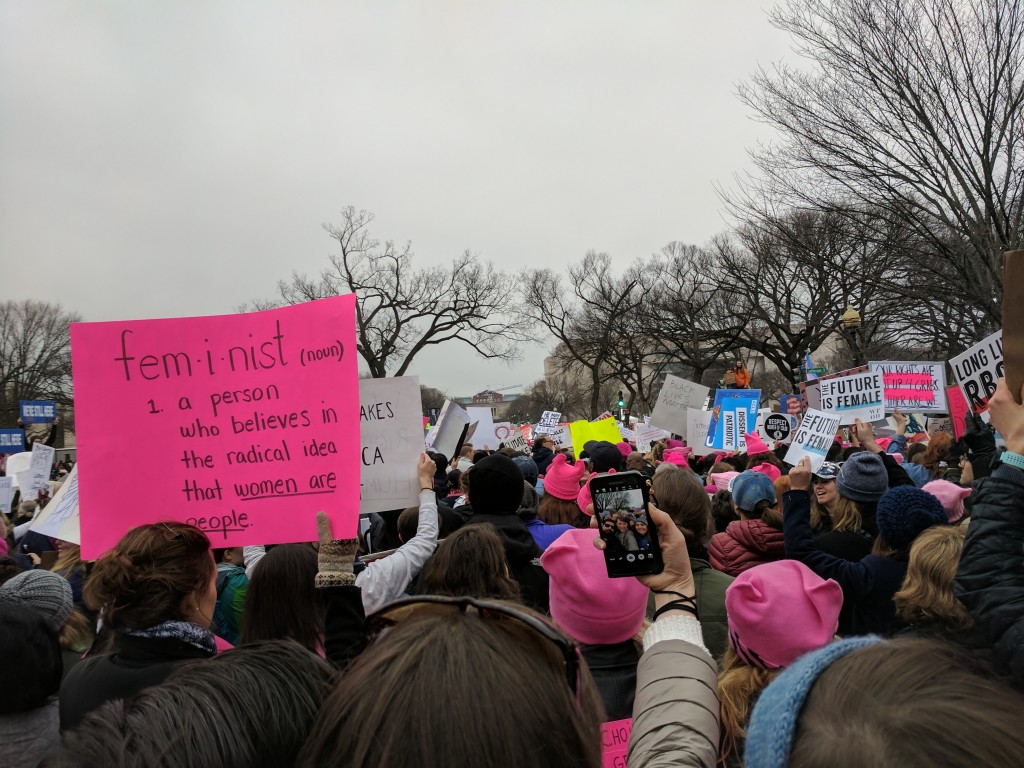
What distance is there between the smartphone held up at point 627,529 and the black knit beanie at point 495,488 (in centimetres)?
218

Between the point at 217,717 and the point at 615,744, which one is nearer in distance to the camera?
the point at 217,717

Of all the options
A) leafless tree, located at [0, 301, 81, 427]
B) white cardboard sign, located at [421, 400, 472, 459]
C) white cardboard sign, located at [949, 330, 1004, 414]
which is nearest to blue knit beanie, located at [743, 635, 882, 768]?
white cardboard sign, located at [421, 400, 472, 459]

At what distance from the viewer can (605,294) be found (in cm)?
4659

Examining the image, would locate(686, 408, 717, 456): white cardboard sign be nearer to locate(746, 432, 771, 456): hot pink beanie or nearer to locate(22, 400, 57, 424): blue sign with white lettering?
locate(746, 432, 771, 456): hot pink beanie

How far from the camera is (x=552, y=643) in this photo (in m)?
1.10

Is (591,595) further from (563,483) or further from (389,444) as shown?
(563,483)

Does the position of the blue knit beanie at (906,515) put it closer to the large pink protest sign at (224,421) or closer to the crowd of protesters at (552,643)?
the crowd of protesters at (552,643)

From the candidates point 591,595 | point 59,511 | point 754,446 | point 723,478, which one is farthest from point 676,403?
point 591,595

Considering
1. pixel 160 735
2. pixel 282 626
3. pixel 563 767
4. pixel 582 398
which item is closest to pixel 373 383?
pixel 282 626

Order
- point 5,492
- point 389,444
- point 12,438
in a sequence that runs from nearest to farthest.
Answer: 1. point 389,444
2. point 5,492
3. point 12,438

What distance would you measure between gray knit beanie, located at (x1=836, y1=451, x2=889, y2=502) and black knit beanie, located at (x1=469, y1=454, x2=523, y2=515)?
1.99 m

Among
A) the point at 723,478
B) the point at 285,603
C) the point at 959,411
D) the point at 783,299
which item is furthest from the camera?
the point at 783,299

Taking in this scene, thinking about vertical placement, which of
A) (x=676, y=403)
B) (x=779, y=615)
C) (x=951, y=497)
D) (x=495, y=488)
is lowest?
(x=951, y=497)

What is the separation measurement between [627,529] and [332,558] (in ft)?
4.24
